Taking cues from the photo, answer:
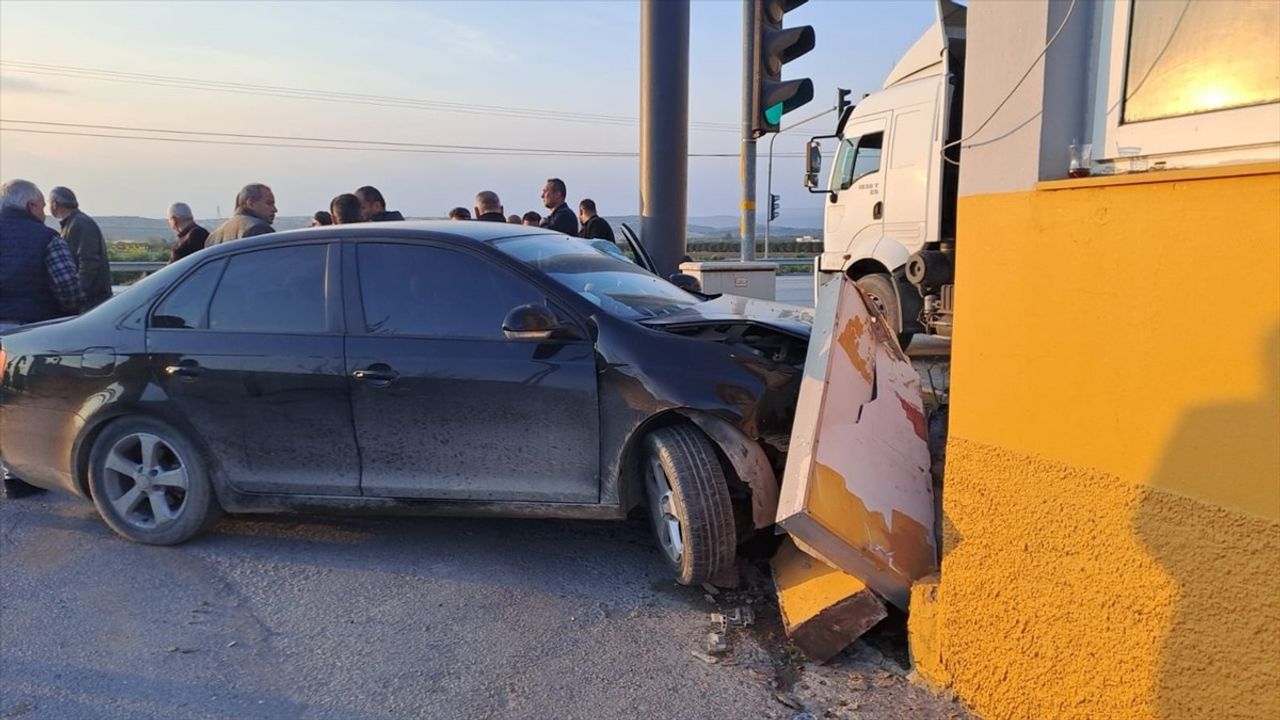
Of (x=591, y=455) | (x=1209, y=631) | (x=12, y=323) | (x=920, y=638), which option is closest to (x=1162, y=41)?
(x=1209, y=631)

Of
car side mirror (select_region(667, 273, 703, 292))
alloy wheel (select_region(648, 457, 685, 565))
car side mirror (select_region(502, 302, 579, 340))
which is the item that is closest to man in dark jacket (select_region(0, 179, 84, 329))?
car side mirror (select_region(502, 302, 579, 340))

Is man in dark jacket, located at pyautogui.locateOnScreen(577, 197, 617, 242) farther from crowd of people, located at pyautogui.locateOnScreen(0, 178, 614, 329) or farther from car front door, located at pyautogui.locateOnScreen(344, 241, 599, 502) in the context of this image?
car front door, located at pyautogui.locateOnScreen(344, 241, 599, 502)

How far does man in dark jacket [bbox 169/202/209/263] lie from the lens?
7180 mm

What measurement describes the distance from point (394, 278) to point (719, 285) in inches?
245

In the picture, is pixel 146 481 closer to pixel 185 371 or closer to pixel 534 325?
pixel 185 371

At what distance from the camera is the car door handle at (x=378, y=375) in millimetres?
3926

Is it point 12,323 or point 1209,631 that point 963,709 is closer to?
point 1209,631

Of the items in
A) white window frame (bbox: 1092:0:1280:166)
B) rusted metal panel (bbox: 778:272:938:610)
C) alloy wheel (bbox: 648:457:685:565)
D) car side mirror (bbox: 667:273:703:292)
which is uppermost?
white window frame (bbox: 1092:0:1280:166)

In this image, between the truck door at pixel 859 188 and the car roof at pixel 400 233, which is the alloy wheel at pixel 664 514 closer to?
the car roof at pixel 400 233

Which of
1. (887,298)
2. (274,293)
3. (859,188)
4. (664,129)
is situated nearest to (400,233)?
(274,293)

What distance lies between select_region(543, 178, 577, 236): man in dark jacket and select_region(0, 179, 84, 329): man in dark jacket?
13.6ft

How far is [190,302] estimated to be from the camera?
434cm

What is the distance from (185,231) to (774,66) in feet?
17.4

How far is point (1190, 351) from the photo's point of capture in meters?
2.17
